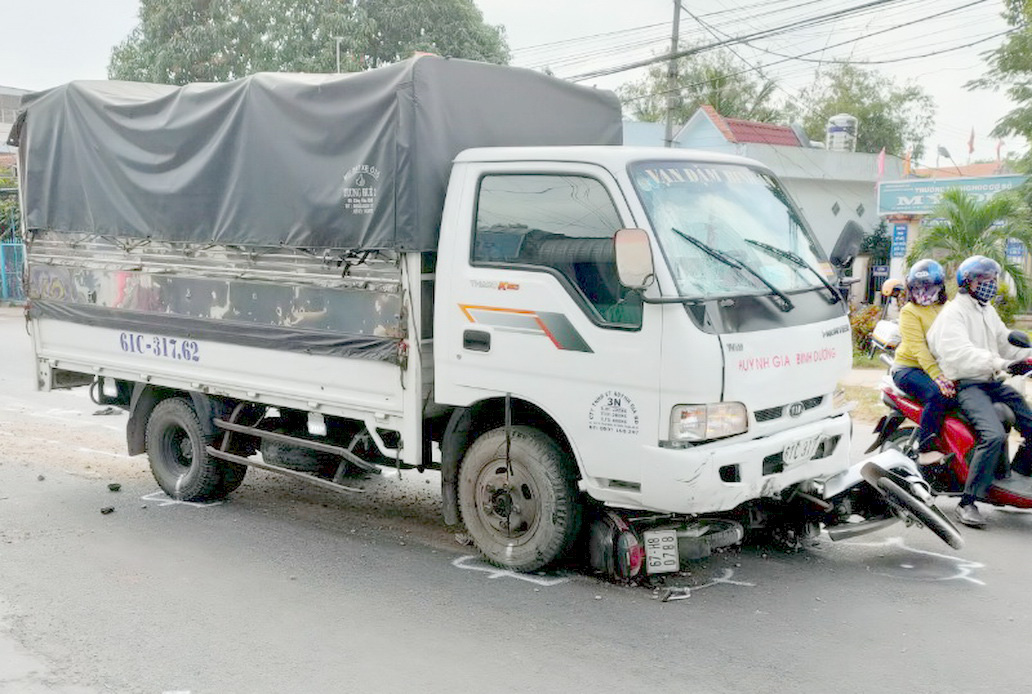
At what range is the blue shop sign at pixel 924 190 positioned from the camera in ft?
67.4

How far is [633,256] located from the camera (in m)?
4.82

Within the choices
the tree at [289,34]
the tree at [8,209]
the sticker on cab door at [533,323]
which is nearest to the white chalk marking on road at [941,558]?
the sticker on cab door at [533,323]

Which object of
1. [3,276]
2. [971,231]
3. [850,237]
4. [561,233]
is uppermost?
[850,237]

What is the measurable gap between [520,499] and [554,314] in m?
1.09

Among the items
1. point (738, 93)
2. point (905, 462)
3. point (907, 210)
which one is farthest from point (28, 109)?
point (738, 93)

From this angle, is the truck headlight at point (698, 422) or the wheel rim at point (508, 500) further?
the wheel rim at point (508, 500)

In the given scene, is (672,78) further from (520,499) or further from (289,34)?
(520,499)

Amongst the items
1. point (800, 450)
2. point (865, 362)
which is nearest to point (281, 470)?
point (800, 450)

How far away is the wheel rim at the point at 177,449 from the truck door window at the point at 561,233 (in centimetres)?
328

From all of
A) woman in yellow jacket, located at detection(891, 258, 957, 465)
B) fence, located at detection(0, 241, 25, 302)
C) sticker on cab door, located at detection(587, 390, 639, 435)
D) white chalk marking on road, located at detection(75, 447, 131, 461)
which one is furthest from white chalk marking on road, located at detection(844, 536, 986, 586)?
fence, located at detection(0, 241, 25, 302)

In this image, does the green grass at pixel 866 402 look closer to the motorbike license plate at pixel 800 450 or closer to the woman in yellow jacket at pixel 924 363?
the woman in yellow jacket at pixel 924 363

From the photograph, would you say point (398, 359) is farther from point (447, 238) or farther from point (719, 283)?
point (719, 283)

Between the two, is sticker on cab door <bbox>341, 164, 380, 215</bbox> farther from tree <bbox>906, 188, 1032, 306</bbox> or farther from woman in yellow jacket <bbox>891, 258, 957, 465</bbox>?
tree <bbox>906, 188, 1032, 306</bbox>

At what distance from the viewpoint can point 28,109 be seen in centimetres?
818
